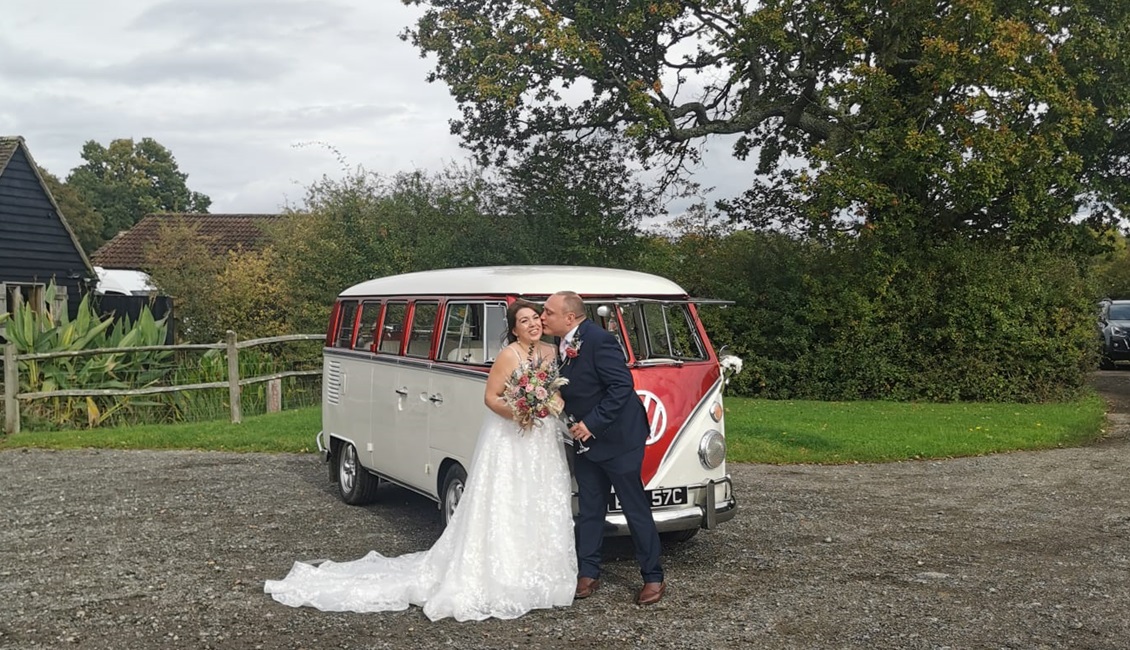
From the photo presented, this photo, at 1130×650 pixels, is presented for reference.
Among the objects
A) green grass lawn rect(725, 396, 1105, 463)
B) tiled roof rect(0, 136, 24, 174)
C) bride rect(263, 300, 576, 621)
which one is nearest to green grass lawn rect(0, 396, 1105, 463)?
green grass lawn rect(725, 396, 1105, 463)

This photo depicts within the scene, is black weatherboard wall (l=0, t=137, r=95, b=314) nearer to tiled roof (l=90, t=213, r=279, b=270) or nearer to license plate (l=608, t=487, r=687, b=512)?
tiled roof (l=90, t=213, r=279, b=270)

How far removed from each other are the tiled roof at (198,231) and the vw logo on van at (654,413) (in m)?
35.8

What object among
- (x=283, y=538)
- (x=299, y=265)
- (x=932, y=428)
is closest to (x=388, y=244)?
(x=299, y=265)

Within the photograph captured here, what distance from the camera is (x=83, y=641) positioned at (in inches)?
233

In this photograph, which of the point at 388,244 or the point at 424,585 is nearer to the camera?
the point at 424,585

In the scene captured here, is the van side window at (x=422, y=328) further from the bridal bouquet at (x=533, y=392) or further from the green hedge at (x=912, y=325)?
the green hedge at (x=912, y=325)

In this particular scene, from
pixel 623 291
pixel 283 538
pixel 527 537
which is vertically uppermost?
pixel 623 291

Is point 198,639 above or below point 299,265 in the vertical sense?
below

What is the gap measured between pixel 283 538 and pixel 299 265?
55.3 ft

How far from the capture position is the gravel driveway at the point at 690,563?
6.02m

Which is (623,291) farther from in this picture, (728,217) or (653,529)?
(728,217)

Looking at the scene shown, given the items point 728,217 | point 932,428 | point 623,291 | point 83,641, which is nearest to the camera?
point 83,641

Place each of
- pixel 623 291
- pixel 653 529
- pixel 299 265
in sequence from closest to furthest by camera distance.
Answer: pixel 653 529
pixel 623 291
pixel 299 265

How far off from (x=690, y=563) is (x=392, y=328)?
347 centimetres
